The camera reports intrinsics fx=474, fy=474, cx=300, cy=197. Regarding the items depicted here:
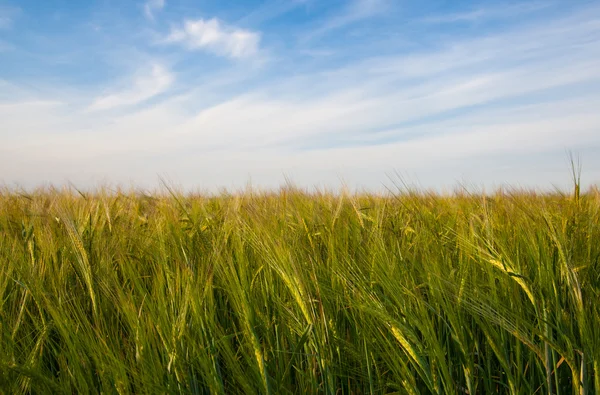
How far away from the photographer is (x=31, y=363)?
120 cm

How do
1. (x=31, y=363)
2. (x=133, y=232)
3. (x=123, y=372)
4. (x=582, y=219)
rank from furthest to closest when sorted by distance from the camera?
(x=133, y=232) → (x=582, y=219) → (x=31, y=363) → (x=123, y=372)

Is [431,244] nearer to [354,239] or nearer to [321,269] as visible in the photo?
[354,239]

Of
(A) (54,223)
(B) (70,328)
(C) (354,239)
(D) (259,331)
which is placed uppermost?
(A) (54,223)

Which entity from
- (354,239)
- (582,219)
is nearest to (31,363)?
(354,239)

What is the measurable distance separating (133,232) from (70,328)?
0.87m

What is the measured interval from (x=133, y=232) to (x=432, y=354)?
1.42m

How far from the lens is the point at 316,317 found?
4.07ft

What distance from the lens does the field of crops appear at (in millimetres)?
1133

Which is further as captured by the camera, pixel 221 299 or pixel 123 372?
pixel 221 299

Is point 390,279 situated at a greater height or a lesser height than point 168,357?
greater

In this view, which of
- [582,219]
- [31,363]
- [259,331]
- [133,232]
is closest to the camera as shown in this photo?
[31,363]

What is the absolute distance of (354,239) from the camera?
186 centimetres

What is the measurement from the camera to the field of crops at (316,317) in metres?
1.13

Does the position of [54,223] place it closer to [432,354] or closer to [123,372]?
[123,372]
